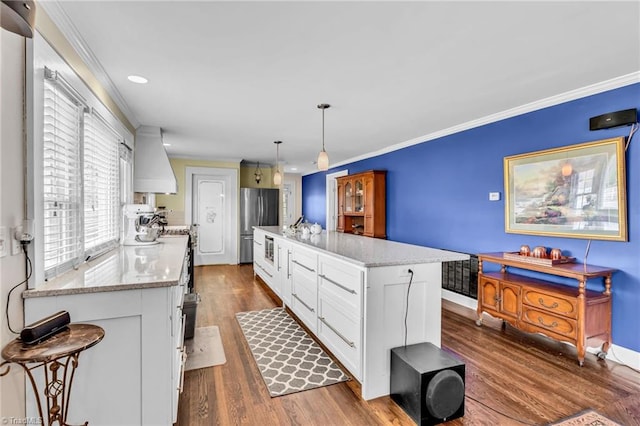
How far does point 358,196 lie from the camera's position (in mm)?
6316

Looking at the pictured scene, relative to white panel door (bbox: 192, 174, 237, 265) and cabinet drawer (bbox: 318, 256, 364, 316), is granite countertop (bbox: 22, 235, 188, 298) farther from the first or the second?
white panel door (bbox: 192, 174, 237, 265)

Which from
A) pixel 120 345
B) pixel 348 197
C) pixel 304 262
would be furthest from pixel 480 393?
pixel 348 197

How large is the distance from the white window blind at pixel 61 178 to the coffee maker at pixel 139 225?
98 centimetres

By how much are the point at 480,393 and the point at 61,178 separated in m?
3.01

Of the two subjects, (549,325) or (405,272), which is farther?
(549,325)

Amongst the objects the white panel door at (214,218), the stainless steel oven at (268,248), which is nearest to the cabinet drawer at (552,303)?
the stainless steel oven at (268,248)

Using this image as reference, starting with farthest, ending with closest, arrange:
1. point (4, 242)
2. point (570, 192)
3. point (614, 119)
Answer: point (570, 192) → point (614, 119) → point (4, 242)

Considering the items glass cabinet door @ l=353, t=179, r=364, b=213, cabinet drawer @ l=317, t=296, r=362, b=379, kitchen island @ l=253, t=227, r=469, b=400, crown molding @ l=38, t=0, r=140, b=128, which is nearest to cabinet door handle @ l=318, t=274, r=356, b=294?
kitchen island @ l=253, t=227, r=469, b=400

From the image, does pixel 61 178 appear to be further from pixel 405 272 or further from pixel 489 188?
pixel 489 188

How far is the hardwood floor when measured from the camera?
2000 mm

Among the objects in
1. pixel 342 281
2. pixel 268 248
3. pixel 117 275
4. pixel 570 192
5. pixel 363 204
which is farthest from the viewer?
pixel 363 204

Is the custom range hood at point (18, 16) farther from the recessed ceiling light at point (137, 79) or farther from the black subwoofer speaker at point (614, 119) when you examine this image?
the black subwoofer speaker at point (614, 119)

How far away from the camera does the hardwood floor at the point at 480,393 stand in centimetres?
200

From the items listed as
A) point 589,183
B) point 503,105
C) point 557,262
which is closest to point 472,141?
point 503,105
